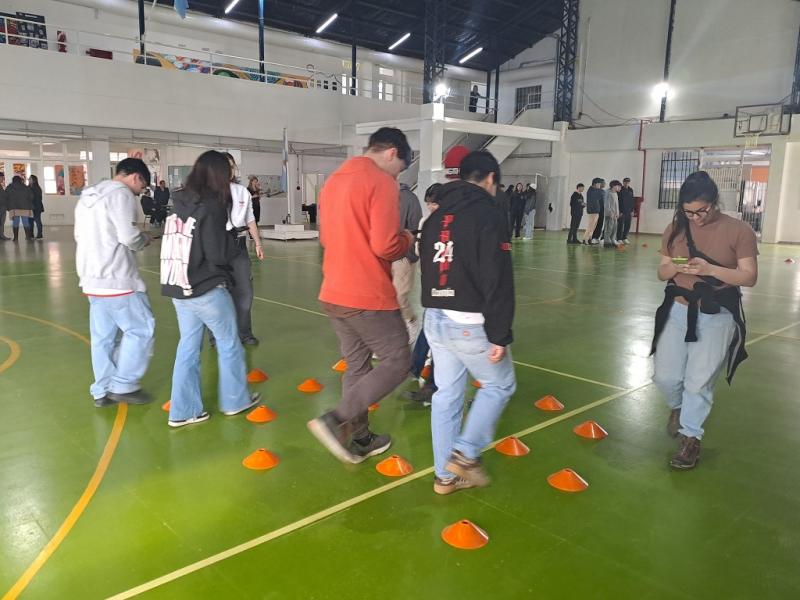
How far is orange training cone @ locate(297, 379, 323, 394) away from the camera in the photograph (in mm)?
5100

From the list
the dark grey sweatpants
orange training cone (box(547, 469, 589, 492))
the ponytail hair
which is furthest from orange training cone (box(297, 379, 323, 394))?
the ponytail hair

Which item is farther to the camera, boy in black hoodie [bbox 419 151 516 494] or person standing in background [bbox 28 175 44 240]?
person standing in background [bbox 28 175 44 240]

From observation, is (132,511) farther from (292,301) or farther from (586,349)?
(292,301)

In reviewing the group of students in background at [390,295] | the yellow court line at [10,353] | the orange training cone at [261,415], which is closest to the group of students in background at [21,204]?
the yellow court line at [10,353]

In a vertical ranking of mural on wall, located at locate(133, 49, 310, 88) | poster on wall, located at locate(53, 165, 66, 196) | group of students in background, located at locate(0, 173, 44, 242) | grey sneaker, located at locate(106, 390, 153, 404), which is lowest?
grey sneaker, located at locate(106, 390, 153, 404)

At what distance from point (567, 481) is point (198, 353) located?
254 centimetres

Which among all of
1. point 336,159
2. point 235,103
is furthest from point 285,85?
point 336,159

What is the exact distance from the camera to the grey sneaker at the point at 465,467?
3223 millimetres

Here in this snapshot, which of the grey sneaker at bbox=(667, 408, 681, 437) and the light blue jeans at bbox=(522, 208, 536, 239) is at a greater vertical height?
the light blue jeans at bbox=(522, 208, 536, 239)

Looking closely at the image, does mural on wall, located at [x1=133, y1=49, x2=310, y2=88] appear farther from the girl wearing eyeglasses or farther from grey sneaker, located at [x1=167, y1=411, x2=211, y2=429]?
the girl wearing eyeglasses

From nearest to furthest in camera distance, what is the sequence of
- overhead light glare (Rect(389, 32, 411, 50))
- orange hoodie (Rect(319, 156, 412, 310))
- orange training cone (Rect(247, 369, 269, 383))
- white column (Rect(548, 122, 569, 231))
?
orange hoodie (Rect(319, 156, 412, 310)) → orange training cone (Rect(247, 369, 269, 383)) → white column (Rect(548, 122, 569, 231)) → overhead light glare (Rect(389, 32, 411, 50))

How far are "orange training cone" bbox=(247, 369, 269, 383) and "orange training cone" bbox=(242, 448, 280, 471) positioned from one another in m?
1.66

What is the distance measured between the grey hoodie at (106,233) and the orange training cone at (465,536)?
9.44 feet

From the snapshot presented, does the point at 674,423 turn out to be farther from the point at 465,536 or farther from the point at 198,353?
the point at 198,353
